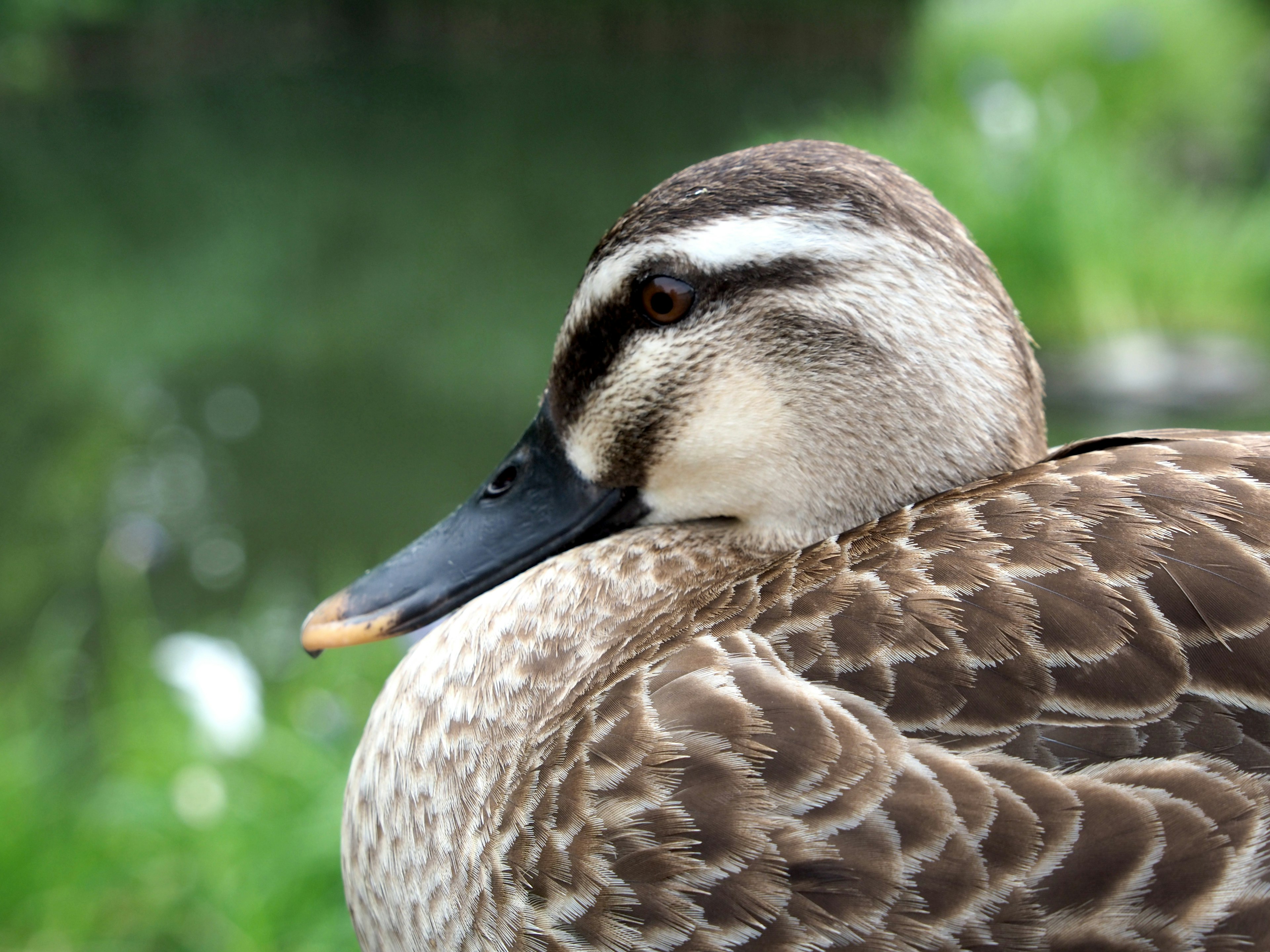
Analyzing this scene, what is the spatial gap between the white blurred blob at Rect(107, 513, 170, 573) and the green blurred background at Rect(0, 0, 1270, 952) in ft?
0.08

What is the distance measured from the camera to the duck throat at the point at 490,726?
3.92 ft

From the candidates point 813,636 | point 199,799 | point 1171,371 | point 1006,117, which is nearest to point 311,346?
point 1006,117

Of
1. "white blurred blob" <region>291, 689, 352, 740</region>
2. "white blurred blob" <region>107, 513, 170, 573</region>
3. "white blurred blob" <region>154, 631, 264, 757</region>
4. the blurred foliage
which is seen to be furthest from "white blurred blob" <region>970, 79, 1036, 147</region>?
"white blurred blob" <region>154, 631, 264, 757</region>

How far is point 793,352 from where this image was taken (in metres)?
1.34

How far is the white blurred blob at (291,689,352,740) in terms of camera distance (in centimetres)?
295

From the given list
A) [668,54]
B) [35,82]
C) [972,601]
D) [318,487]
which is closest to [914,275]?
[972,601]

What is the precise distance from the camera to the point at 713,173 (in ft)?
4.42

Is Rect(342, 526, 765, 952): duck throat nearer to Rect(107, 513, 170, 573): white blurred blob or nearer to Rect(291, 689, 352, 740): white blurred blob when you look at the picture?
Rect(291, 689, 352, 740): white blurred blob

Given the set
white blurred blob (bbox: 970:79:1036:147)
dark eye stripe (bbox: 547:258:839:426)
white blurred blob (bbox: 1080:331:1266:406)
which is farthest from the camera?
white blurred blob (bbox: 970:79:1036:147)

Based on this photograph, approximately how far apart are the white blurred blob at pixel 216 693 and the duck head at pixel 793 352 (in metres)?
1.56

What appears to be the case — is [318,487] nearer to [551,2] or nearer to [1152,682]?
[1152,682]

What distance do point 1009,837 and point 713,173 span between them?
77cm

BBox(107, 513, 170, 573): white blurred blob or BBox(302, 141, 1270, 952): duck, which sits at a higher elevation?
BBox(302, 141, 1270, 952): duck

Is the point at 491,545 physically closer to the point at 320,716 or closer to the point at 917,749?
the point at 917,749
